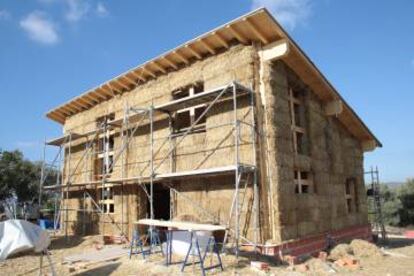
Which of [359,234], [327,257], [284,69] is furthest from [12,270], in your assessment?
[359,234]

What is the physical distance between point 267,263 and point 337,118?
8420 mm

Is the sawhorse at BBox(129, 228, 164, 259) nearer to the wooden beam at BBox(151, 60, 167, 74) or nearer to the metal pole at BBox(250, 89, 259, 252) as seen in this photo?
the metal pole at BBox(250, 89, 259, 252)

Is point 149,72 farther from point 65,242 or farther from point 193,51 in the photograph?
point 65,242

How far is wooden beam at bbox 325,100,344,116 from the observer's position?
14.0m

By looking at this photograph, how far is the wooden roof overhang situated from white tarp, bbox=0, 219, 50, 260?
717cm

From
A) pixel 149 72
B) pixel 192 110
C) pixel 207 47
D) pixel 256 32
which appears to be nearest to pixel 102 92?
pixel 149 72

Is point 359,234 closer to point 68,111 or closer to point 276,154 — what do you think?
point 276,154

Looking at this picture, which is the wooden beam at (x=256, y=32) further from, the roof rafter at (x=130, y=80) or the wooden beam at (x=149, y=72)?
the roof rafter at (x=130, y=80)

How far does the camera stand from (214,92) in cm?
1062

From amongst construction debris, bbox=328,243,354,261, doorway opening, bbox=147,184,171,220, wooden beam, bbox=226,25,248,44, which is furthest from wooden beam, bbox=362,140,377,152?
wooden beam, bbox=226,25,248,44

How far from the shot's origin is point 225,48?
11.6 meters

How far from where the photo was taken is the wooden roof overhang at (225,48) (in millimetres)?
10594

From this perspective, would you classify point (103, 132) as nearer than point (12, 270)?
No

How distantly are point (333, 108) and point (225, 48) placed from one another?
5.13 m
